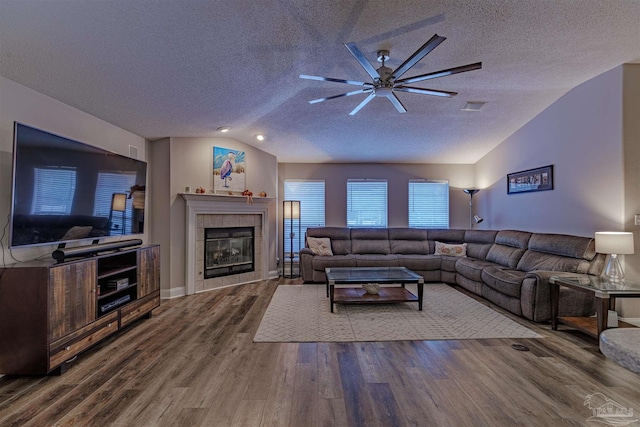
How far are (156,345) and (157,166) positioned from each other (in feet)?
9.43

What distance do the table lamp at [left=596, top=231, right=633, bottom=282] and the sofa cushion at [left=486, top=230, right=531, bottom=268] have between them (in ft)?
4.66

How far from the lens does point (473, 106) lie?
4.32 meters

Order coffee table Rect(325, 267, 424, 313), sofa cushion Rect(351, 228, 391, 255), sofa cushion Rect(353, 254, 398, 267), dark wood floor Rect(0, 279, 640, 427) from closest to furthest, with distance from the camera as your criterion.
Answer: dark wood floor Rect(0, 279, 640, 427) → coffee table Rect(325, 267, 424, 313) → sofa cushion Rect(353, 254, 398, 267) → sofa cushion Rect(351, 228, 391, 255)

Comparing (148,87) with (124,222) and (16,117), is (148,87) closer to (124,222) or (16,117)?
(16,117)

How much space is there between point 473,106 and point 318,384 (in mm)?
4134

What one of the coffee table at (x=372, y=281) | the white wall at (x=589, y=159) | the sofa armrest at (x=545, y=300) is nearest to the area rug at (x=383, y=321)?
the coffee table at (x=372, y=281)

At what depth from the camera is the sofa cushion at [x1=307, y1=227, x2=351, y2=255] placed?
6.13 m

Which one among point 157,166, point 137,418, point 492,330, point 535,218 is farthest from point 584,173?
point 157,166

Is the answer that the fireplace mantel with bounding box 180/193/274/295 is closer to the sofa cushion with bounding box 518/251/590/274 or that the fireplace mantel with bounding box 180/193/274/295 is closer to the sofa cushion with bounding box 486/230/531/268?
the sofa cushion with bounding box 486/230/531/268

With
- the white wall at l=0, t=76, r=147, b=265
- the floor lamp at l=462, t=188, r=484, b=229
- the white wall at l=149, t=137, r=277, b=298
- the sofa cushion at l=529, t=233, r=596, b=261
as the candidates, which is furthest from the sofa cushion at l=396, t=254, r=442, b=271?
the white wall at l=0, t=76, r=147, b=265

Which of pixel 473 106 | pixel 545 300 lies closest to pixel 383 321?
pixel 545 300

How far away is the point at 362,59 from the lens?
2414mm

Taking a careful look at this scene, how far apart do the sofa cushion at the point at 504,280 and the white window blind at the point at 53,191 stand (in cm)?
489

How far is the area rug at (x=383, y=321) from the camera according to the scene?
3.13 metres
